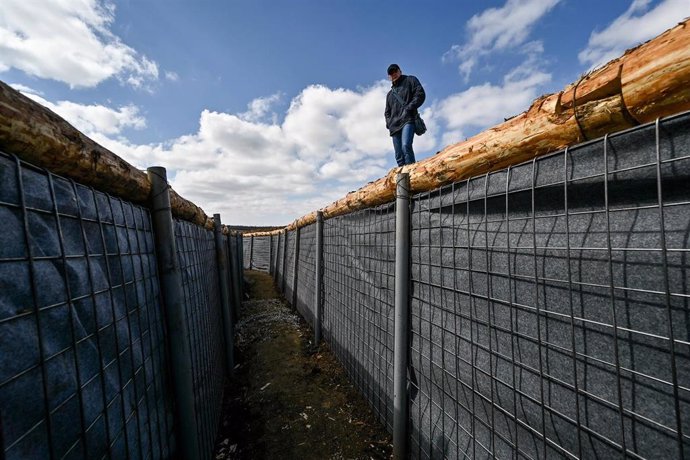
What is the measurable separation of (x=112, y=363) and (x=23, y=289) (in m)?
0.56

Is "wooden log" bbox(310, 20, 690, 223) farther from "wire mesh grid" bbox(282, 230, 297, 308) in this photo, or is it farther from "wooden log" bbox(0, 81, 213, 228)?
"wire mesh grid" bbox(282, 230, 297, 308)

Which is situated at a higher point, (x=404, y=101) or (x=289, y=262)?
(x=404, y=101)

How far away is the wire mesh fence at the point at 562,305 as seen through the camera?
3.37ft

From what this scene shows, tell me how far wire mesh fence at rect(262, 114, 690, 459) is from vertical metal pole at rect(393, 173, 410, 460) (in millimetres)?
154


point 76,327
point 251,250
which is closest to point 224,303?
point 76,327

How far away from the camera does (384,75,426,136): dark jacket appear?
Answer: 4527 millimetres

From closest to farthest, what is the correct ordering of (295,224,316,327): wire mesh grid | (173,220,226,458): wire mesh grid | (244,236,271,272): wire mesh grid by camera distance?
(173,220,226,458): wire mesh grid → (295,224,316,327): wire mesh grid → (244,236,271,272): wire mesh grid

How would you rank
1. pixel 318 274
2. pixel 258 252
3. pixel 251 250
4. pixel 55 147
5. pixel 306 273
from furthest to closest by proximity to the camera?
pixel 251 250 → pixel 258 252 → pixel 306 273 → pixel 318 274 → pixel 55 147

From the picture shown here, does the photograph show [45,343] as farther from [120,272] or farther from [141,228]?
[141,228]

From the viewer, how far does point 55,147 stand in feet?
3.39

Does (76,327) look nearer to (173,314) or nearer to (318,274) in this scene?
(173,314)

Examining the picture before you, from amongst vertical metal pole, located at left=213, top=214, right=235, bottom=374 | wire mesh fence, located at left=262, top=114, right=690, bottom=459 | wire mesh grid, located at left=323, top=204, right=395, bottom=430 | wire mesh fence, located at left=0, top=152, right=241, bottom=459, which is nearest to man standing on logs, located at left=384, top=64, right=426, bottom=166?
wire mesh grid, located at left=323, top=204, right=395, bottom=430

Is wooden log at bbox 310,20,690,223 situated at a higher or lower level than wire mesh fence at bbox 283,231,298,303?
higher

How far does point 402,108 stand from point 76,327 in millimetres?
4727
